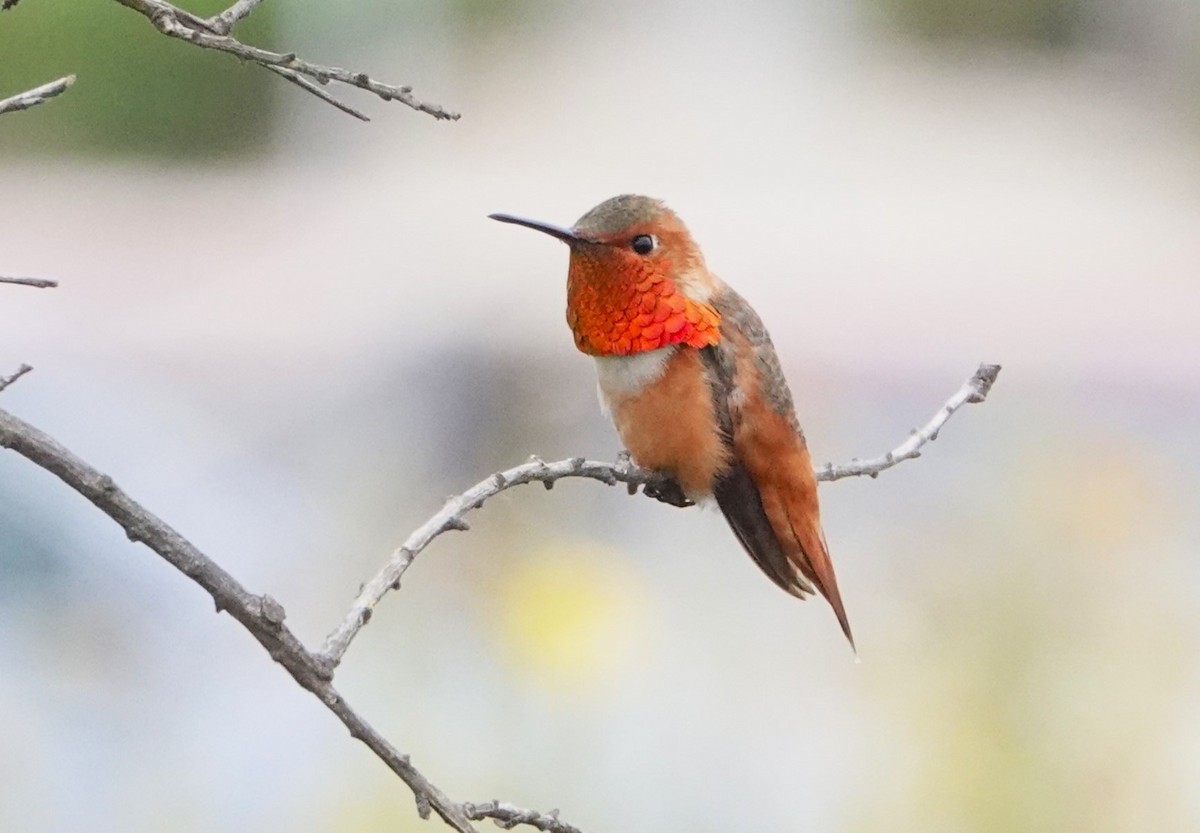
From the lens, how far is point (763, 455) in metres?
1.18

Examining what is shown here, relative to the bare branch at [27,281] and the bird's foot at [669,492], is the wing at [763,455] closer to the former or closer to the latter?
the bird's foot at [669,492]

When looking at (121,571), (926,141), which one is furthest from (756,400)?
(926,141)

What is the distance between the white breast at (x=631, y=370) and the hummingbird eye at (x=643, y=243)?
9cm

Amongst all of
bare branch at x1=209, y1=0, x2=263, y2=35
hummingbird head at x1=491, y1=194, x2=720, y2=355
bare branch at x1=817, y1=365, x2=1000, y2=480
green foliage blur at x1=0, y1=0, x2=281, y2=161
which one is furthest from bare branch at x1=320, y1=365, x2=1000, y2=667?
green foliage blur at x1=0, y1=0, x2=281, y2=161

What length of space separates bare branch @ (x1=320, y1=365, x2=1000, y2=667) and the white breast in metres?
0.07

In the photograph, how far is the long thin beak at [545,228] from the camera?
31.7 inches

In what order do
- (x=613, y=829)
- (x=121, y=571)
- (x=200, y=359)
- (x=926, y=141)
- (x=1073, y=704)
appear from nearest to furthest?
(x=1073, y=704)
(x=613, y=829)
(x=121, y=571)
(x=200, y=359)
(x=926, y=141)

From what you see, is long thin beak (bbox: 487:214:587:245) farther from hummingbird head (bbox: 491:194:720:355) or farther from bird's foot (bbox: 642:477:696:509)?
bird's foot (bbox: 642:477:696:509)

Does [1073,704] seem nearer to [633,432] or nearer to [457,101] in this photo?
[633,432]

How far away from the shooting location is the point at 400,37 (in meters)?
3.27

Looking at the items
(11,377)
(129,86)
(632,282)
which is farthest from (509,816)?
(129,86)

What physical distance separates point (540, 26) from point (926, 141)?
1.08m

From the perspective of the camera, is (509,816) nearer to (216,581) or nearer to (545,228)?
(216,581)

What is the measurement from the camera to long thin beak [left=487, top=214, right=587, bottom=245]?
0.81m
